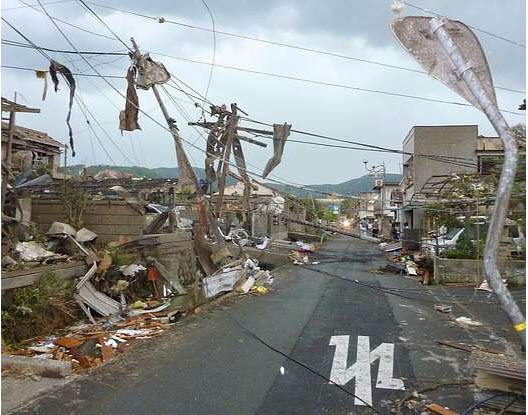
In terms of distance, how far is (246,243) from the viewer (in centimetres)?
2481

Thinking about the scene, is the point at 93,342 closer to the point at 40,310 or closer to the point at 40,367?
the point at 40,310

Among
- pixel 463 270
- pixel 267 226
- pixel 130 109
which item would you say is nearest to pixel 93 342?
pixel 130 109

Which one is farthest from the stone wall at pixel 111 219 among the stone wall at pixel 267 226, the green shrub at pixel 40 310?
the stone wall at pixel 267 226

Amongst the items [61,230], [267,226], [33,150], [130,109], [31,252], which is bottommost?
[267,226]

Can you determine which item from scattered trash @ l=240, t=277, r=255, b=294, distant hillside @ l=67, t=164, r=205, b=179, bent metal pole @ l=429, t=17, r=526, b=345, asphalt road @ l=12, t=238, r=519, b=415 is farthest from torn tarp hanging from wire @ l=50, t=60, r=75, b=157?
bent metal pole @ l=429, t=17, r=526, b=345

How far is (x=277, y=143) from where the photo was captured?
565 inches

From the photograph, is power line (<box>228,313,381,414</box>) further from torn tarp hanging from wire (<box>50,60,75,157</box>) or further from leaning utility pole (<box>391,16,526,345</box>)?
torn tarp hanging from wire (<box>50,60,75,157</box>)

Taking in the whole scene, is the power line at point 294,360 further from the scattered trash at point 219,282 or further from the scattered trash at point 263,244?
the scattered trash at point 263,244

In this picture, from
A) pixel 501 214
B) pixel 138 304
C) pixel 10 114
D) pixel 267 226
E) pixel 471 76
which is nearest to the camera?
pixel 501 214

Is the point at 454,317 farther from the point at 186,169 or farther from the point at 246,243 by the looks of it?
the point at 246,243

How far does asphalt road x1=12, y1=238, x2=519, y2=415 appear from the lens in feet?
19.5

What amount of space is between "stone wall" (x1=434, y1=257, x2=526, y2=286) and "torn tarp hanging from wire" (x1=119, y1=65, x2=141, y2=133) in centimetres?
1199

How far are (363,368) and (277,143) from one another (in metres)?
8.28

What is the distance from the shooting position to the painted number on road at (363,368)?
21.3 feet
